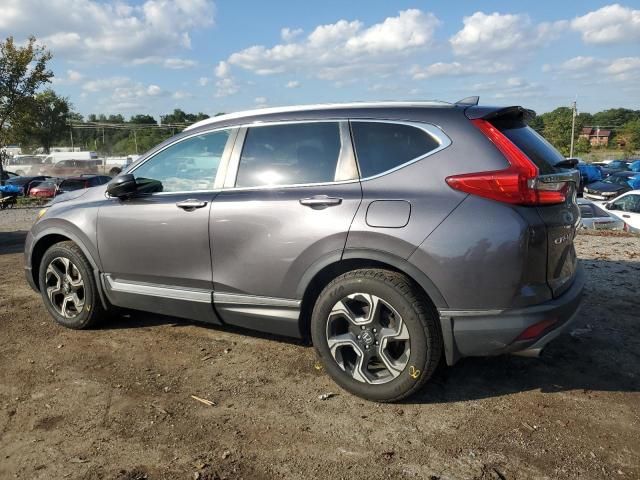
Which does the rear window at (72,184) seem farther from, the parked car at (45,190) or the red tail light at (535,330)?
the red tail light at (535,330)

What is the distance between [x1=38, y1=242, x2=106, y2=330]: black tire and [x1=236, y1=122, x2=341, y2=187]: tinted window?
1.70 metres

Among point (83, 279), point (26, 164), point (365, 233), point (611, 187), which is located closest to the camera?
point (365, 233)

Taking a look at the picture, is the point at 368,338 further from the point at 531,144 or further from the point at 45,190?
the point at 45,190

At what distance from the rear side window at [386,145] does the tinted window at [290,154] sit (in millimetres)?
170

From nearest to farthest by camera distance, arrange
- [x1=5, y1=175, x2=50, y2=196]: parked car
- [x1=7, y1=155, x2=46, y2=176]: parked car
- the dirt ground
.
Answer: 1. the dirt ground
2. [x1=5, y1=175, x2=50, y2=196]: parked car
3. [x1=7, y1=155, x2=46, y2=176]: parked car

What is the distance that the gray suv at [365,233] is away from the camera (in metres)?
2.90

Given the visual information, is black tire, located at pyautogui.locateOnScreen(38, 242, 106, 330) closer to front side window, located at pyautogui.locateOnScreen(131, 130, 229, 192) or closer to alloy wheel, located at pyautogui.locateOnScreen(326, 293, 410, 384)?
front side window, located at pyautogui.locateOnScreen(131, 130, 229, 192)

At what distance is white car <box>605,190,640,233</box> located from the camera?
48.3ft

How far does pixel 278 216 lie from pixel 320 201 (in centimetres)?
32

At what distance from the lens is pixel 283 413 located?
A: 124 inches

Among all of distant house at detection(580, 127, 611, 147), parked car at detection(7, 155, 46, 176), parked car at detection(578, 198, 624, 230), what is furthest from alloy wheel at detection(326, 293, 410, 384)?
distant house at detection(580, 127, 611, 147)

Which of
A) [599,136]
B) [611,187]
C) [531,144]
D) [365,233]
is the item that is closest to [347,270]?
[365,233]

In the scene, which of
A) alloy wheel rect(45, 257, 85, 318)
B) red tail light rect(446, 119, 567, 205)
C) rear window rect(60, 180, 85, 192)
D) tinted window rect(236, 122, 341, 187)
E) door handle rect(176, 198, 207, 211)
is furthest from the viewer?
rear window rect(60, 180, 85, 192)

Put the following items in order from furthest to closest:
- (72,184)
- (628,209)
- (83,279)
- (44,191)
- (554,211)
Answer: (44,191), (72,184), (628,209), (83,279), (554,211)
